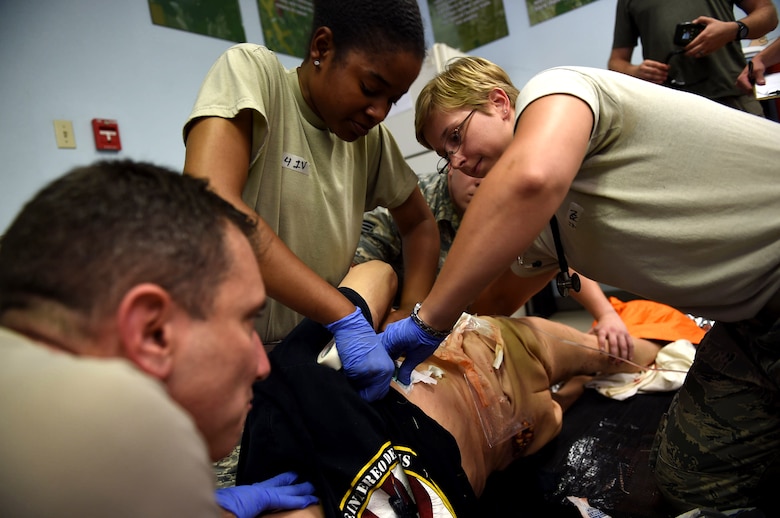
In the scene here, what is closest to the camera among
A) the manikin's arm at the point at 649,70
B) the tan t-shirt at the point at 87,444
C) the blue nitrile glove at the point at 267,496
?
the tan t-shirt at the point at 87,444

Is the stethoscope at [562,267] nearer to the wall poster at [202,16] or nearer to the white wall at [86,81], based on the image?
the white wall at [86,81]

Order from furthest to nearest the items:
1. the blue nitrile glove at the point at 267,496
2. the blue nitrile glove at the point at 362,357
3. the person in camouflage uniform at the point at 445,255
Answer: the person in camouflage uniform at the point at 445,255, the blue nitrile glove at the point at 362,357, the blue nitrile glove at the point at 267,496

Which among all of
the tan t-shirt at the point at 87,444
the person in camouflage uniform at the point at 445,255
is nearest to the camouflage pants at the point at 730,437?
the person in camouflage uniform at the point at 445,255

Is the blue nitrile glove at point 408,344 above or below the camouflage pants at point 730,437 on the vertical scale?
above

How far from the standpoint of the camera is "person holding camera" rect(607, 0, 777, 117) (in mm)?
2191

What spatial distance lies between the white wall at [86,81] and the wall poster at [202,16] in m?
0.04

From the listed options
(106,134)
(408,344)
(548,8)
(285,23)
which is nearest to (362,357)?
(408,344)

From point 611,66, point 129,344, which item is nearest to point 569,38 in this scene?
point 611,66

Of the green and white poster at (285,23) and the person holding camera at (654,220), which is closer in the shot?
the person holding camera at (654,220)

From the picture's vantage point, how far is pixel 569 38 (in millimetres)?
3787

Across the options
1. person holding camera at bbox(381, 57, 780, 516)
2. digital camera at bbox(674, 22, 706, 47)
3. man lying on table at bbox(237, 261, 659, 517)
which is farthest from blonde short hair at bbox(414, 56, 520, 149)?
digital camera at bbox(674, 22, 706, 47)

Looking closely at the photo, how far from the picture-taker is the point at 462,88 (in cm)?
138

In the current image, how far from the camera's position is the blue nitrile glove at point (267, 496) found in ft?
2.65

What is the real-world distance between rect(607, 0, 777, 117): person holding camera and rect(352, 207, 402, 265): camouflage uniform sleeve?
140 cm
